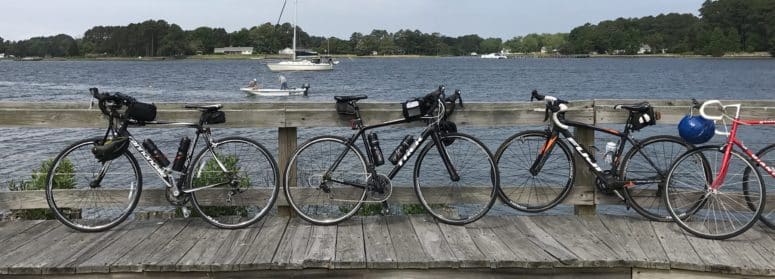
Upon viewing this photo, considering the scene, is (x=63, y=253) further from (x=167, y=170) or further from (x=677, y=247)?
(x=677, y=247)

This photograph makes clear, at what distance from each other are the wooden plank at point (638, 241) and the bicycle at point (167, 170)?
2745 mm

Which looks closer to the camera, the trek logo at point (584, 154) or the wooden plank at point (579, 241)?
the wooden plank at point (579, 241)

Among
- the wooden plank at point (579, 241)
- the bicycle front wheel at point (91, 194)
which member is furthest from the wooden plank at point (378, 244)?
the bicycle front wheel at point (91, 194)

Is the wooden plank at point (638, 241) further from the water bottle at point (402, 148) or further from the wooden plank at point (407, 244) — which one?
the water bottle at point (402, 148)

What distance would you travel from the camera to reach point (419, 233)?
5.18m

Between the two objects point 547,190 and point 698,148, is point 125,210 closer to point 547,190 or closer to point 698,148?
point 547,190

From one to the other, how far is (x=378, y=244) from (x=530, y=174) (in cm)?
165

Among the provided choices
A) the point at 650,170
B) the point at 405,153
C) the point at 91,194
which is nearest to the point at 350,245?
the point at 405,153

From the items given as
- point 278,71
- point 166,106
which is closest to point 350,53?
point 278,71

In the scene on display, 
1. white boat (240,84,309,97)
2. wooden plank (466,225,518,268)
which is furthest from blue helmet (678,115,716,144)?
white boat (240,84,309,97)

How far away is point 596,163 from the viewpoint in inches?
219

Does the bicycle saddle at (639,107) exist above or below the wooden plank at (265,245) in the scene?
above

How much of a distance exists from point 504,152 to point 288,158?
1.86 meters

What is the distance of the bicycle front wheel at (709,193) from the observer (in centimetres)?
519
